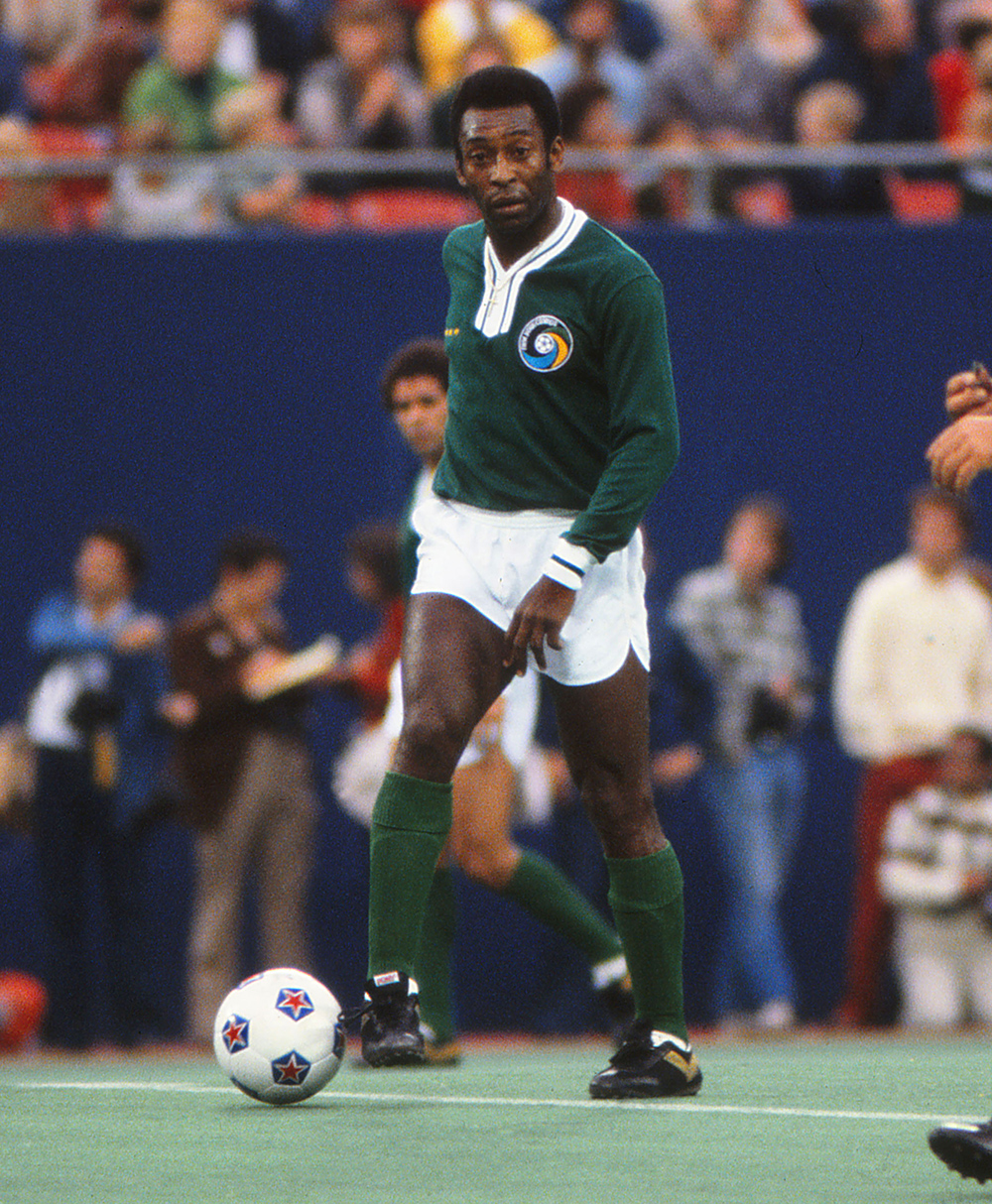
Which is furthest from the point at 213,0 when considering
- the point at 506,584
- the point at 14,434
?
the point at 506,584

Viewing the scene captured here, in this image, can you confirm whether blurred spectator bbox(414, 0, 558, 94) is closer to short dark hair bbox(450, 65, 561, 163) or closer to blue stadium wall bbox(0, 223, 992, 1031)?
blue stadium wall bbox(0, 223, 992, 1031)

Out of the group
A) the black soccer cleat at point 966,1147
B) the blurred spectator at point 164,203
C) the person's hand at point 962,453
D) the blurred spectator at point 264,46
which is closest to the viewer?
the black soccer cleat at point 966,1147

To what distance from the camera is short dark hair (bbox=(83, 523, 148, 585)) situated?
34.5ft

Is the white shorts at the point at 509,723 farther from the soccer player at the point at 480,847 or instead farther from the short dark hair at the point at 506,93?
the short dark hair at the point at 506,93

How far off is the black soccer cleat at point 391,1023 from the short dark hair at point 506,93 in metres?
1.92

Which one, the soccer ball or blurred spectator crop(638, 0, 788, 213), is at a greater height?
blurred spectator crop(638, 0, 788, 213)

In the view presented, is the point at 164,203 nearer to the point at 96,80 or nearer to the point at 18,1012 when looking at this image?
the point at 96,80

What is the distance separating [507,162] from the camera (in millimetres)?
5398

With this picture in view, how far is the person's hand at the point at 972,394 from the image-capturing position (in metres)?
4.44

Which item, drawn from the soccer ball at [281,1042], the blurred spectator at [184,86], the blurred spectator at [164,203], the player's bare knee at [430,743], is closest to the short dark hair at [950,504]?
the blurred spectator at [164,203]

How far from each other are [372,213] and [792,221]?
214 cm

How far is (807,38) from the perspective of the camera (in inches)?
516

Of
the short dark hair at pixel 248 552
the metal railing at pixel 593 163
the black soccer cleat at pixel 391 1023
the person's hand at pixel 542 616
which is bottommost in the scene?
the black soccer cleat at pixel 391 1023

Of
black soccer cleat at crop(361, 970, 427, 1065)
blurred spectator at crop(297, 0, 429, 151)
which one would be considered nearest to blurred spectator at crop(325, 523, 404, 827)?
blurred spectator at crop(297, 0, 429, 151)
